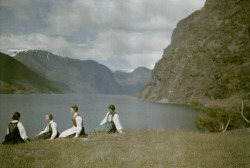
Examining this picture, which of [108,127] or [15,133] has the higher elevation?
[15,133]

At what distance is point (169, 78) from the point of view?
172 m

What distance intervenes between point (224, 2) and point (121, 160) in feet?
518

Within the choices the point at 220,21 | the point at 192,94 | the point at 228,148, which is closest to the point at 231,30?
the point at 220,21

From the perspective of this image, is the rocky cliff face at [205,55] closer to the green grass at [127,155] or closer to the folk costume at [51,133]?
the green grass at [127,155]

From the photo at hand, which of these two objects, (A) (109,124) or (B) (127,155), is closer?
(B) (127,155)

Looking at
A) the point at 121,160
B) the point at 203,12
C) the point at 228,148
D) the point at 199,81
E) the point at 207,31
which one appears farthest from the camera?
the point at 203,12

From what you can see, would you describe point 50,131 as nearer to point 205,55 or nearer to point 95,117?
point 95,117

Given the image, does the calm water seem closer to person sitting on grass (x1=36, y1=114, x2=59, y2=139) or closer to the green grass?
person sitting on grass (x1=36, y1=114, x2=59, y2=139)

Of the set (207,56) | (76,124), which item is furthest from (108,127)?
(207,56)

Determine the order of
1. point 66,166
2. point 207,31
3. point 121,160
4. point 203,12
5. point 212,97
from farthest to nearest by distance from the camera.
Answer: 1. point 203,12
2. point 207,31
3. point 212,97
4. point 121,160
5. point 66,166

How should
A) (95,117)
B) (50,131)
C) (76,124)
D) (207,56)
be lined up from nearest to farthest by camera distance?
(76,124) → (50,131) → (95,117) → (207,56)

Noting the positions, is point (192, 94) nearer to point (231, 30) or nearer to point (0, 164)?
point (231, 30)

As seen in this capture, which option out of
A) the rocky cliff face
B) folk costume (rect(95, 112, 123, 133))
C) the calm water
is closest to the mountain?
the rocky cliff face

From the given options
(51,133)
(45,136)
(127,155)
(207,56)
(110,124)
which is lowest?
(127,155)
